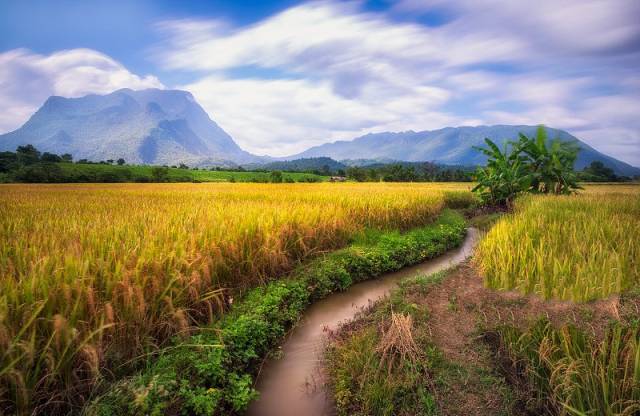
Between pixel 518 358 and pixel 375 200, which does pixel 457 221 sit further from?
pixel 518 358

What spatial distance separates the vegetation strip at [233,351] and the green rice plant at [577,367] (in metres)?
2.51

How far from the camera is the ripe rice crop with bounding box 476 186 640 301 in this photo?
3.75 m

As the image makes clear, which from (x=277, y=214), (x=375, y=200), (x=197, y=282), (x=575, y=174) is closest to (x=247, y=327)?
(x=197, y=282)

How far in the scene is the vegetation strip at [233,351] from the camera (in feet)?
8.32

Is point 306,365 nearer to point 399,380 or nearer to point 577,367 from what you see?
point 399,380

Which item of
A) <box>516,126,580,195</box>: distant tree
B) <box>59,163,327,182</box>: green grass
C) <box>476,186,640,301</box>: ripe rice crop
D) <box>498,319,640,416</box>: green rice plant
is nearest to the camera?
<box>498,319,640,416</box>: green rice plant

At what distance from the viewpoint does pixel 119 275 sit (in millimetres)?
3342

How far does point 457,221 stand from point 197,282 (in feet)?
34.2

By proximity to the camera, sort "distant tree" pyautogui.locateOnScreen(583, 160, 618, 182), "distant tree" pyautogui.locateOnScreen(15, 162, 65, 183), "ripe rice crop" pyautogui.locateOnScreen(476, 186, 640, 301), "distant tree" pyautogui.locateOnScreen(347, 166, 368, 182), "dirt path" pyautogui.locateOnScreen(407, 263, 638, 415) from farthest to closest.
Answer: "distant tree" pyautogui.locateOnScreen(347, 166, 368, 182) < "distant tree" pyautogui.locateOnScreen(583, 160, 618, 182) < "distant tree" pyautogui.locateOnScreen(15, 162, 65, 183) < "ripe rice crop" pyautogui.locateOnScreen(476, 186, 640, 301) < "dirt path" pyautogui.locateOnScreen(407, 263, 638, 415)

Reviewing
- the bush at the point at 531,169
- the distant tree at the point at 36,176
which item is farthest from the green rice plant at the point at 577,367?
the distant tree at the point at 36,176

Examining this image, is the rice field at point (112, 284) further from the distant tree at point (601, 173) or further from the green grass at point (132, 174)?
the distant tree at point (601, 173)

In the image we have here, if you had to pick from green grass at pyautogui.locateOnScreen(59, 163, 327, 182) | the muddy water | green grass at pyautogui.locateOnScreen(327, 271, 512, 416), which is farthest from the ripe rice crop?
green grass at pyautogui.locateOnScreen(59, 163, 327, 182)

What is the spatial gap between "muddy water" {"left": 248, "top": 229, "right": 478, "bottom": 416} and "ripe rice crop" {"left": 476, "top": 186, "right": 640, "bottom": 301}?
2.17 m

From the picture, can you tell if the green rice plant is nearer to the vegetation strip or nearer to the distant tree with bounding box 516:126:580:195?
the vegetation strip
